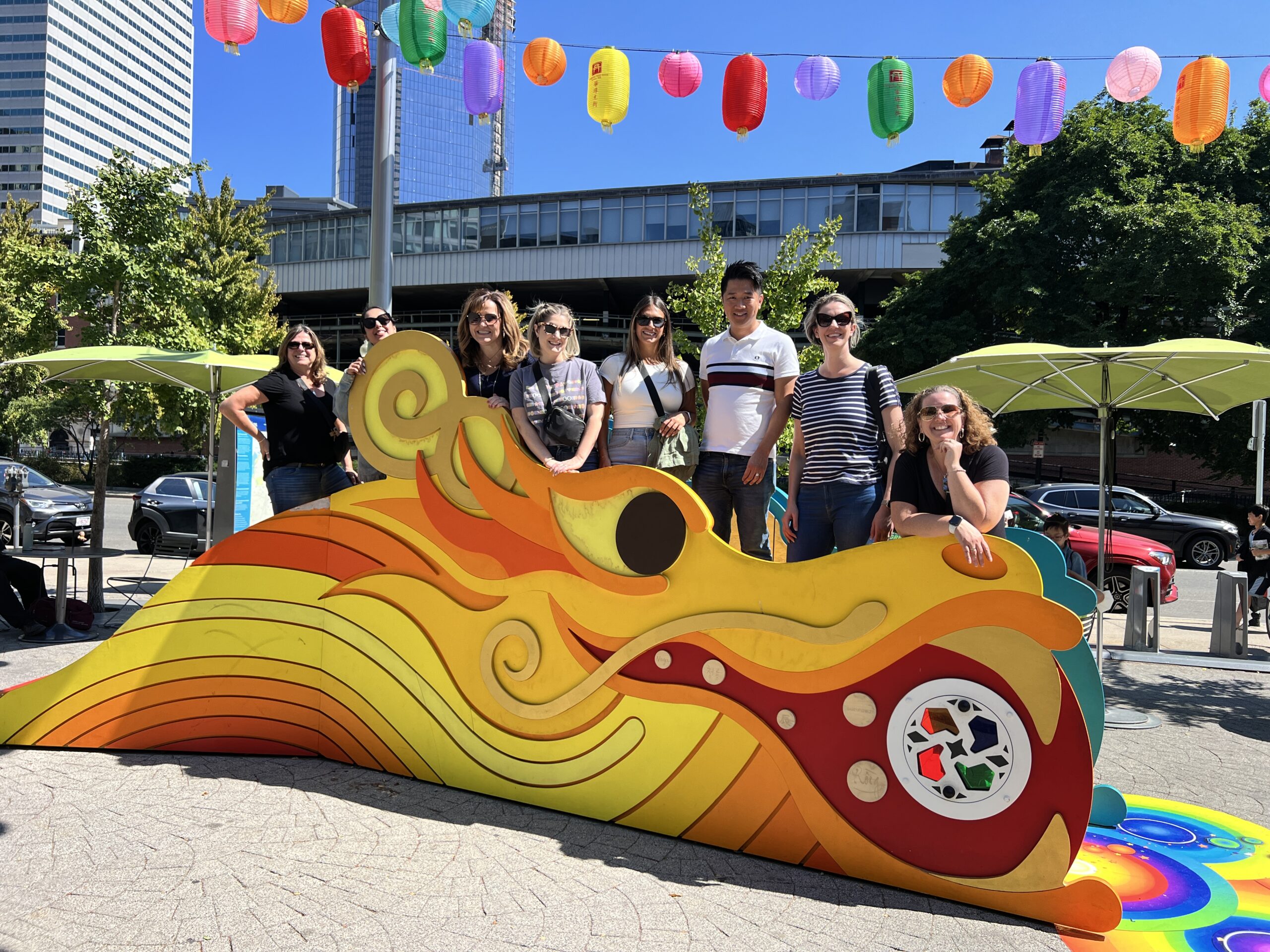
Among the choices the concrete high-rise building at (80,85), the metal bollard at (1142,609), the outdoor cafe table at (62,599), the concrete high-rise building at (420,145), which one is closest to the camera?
the outdoor cafe table at (62,599)

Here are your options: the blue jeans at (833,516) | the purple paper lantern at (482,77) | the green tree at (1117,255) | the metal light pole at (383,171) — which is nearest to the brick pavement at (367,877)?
the blue jeans at (833,516)

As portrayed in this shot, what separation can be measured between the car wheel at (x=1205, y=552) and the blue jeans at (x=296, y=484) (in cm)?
1671

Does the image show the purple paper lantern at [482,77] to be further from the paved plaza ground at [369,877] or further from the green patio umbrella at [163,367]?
the paved plaza ground at [369,877]

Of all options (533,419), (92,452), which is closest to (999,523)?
(533,419)

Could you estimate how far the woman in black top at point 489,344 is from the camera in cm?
429

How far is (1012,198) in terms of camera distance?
24375mm

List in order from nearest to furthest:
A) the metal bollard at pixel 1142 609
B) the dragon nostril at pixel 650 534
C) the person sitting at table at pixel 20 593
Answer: the dragon nostril at pixel 650 534
the person sitting at table at pixel 20 593
the metal bollard at pixel 1142 609

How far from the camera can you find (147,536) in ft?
47.3

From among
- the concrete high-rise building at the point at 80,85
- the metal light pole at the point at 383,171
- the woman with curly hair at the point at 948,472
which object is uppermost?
the concrete high-rise building at the point at 80,85

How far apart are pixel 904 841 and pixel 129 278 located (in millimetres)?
11210

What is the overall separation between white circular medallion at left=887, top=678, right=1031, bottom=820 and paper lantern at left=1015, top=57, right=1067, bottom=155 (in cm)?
583

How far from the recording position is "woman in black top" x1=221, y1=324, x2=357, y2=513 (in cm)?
500

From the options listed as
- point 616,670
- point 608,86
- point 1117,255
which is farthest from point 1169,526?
point 616,670

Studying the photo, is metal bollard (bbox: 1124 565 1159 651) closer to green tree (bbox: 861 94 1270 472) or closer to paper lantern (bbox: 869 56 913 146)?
paper lantern (bbox: 869 56 913 146)
